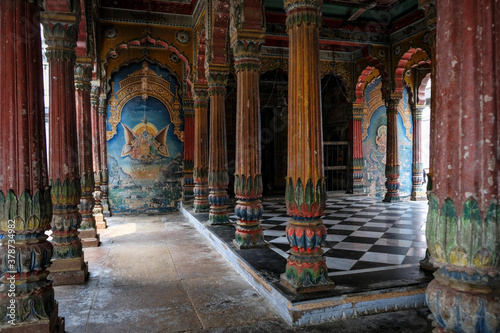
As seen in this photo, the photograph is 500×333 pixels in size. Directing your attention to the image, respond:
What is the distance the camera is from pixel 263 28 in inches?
220

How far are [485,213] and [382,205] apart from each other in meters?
9.27

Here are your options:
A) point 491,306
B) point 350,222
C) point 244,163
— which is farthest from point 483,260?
point 350,222

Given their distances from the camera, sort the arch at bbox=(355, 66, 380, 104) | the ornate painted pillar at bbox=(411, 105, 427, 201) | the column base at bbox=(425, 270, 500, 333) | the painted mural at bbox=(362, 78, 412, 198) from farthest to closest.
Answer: the painted mural at bbox=(362, 78, 412, 198), the arch at bbox=(355, 66, 380, 104), the ornate painted pillar at bbox=(411, 105, 427, 201), the column base at bbox=(425, 270, 500, 333)

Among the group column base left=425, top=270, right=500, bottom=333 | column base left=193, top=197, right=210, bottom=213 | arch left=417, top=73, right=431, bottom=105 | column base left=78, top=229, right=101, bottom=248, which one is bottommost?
column base left=78, top=229, right=101, bottom=248

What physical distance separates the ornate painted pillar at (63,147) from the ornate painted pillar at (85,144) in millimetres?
1484

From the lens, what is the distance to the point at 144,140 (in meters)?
11.4

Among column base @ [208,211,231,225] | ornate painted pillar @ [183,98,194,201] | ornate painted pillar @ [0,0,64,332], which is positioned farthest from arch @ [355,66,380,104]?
ornate painted pillar @ [0,0,64,332]

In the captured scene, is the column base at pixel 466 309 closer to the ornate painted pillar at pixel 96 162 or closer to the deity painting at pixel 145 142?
the ornate painted pillar at pixel 96 162

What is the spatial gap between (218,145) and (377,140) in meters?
8.19

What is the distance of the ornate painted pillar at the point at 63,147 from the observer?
4746 millimetres

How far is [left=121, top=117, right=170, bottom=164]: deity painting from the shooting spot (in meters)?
11.2

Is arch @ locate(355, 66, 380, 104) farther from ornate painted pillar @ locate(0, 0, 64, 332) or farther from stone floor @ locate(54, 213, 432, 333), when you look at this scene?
ornate painted pillar @ locate(0, 0, 64, 332)

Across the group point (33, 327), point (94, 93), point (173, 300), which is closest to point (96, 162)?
point (94, 93)

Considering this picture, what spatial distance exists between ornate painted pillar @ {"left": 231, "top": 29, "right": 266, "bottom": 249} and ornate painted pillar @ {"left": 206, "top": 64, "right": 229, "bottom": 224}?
1.70 m
